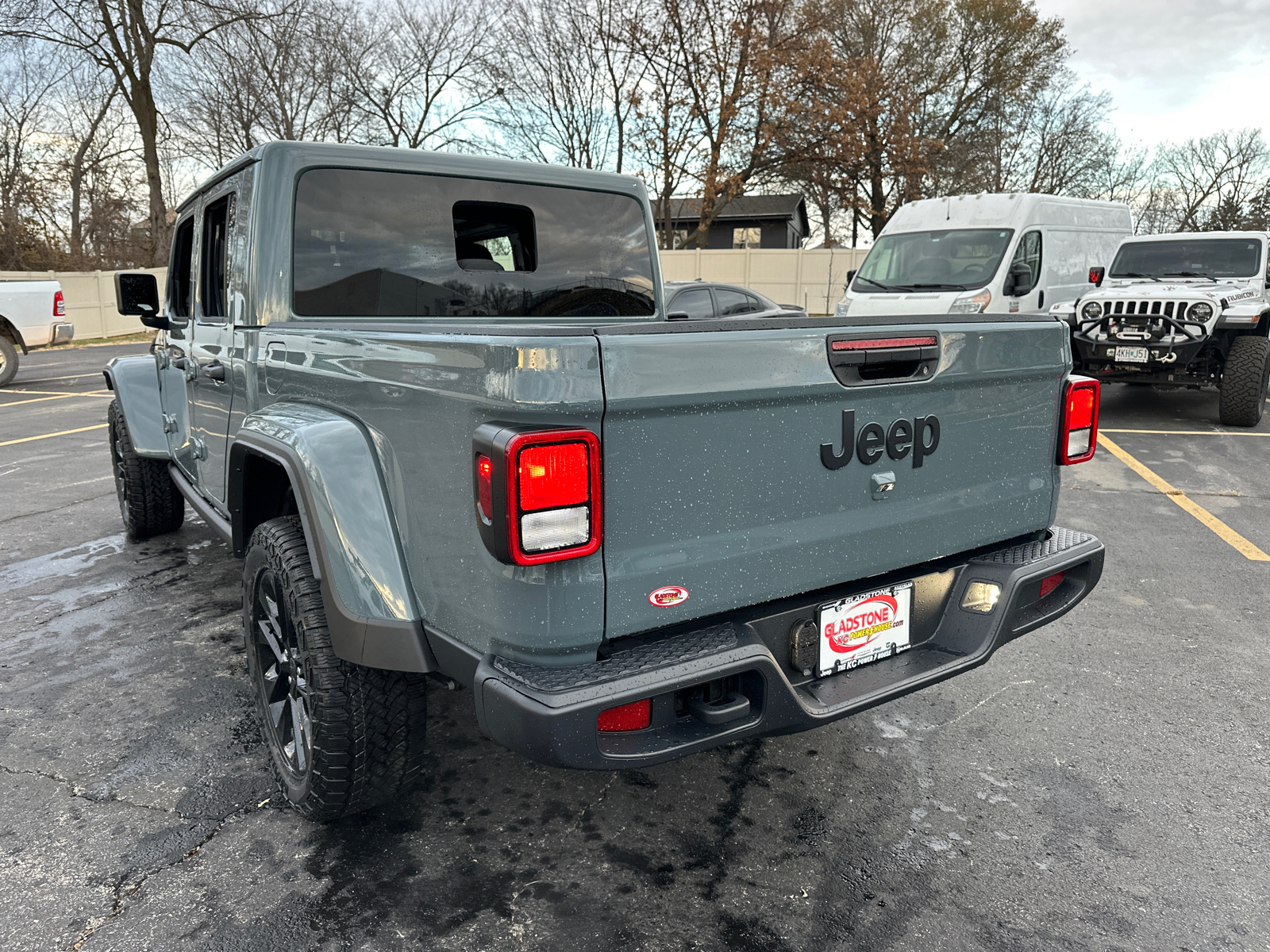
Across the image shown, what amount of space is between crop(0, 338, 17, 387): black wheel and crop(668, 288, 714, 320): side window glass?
10278 millimetres

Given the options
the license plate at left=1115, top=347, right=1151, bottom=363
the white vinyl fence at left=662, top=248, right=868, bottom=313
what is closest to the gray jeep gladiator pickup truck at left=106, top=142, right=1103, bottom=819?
the license plate at left=1115, top=347, right=1151, bottom=363

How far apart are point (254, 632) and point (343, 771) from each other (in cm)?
67

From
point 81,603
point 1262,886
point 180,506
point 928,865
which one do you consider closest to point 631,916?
point 928,865

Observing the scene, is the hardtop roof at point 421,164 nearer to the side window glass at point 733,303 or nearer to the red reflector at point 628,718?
the red reflector at point 628,718

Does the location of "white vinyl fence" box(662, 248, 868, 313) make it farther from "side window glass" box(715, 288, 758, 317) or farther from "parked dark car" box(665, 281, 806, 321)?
"parked dark car" box(665, 281, 806, 321)

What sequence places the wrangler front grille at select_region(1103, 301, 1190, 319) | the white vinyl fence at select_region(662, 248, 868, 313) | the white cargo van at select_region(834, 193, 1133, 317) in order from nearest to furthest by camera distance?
the wrangler front grille at select_region(1103, 301, 1190, 319) → the white cargo van at select_region(834, 193, 1133, 317) → the white vinyl fence at select_region(662, 248, 868, 313)

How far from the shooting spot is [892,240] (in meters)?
12.8

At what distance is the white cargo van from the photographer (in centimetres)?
1168

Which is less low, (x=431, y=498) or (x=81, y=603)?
(x=431, y=498)

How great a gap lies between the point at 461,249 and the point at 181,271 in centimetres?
186

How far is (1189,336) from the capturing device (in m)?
9.00

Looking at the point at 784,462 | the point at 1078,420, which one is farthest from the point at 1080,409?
the point at 784,462

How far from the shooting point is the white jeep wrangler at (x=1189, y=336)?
29.6 feet

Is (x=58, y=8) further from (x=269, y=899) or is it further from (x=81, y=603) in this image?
(x=269, y=899)
